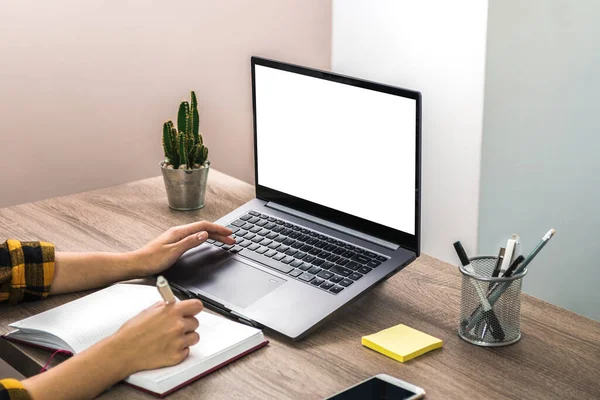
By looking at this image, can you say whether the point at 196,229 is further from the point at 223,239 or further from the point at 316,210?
the point at 316,210

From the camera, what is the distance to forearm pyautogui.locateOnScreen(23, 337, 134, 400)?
0.97 m

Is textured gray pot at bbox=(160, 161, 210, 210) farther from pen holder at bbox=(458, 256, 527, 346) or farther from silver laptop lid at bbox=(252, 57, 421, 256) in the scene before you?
pen holder at bbox=(458, 256, 527, 346)

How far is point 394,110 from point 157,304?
463mm

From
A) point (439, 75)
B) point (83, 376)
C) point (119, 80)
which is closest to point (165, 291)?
point (83, 376)

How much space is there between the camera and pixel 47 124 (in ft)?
7.89

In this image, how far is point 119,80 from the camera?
8.33 feet

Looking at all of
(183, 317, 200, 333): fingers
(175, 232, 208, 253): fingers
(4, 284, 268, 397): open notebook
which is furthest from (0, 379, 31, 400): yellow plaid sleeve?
(175, 232, 208, 253): fingers

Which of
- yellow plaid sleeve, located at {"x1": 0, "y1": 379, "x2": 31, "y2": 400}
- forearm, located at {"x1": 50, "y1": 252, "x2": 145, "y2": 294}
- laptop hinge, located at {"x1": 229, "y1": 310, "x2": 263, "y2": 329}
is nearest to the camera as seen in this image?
yellow plaid sleeve, located at {"x1": 0, "y1": 379, "x2": 31, "y2": 400}

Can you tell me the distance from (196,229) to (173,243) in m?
0.05

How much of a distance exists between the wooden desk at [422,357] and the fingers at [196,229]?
15 centimetres

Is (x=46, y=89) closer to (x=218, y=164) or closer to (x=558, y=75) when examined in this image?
(x=218, y=164)

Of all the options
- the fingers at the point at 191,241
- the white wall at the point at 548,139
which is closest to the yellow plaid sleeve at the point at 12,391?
the fingers at the point at 191,241

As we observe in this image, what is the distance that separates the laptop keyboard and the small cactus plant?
0.25 m

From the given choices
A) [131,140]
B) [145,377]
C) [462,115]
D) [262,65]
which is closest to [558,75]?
[462,115]
